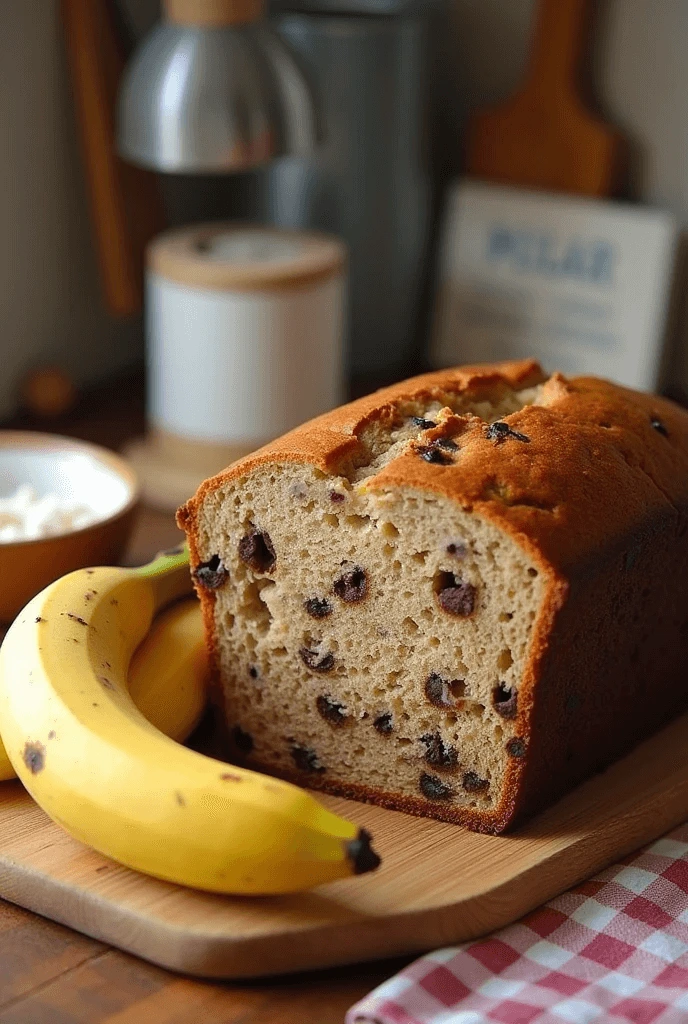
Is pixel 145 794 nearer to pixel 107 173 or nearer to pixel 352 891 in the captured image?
pixel 352 891

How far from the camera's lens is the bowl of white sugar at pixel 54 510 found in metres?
1.85

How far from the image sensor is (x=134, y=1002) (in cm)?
127

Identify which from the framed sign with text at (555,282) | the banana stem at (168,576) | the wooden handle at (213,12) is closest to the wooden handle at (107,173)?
the wooden handle at (213,12)

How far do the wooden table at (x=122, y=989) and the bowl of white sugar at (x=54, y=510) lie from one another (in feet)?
1.75

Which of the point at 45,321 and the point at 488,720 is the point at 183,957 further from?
the point at 45,321

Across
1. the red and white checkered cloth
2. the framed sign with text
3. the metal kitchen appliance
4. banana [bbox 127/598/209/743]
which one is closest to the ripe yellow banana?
banana [bbox 127/598/209/743]

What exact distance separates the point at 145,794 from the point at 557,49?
5.96 feet

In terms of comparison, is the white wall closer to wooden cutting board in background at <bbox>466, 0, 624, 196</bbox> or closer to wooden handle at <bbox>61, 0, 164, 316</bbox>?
wooden handle at <bbox>61, 0, 164, 316</bbox>

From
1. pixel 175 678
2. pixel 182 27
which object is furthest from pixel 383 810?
pixel 182 27

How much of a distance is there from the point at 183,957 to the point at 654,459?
0.76 meters

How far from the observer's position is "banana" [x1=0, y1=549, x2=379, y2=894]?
4.15 feet

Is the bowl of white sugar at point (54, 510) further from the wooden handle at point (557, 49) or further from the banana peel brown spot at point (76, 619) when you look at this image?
the wooden handle at point (557, 49)

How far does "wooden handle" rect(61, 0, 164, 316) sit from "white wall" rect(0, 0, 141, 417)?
0.03 m

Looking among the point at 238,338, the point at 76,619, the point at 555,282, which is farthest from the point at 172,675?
the point at 555,282
